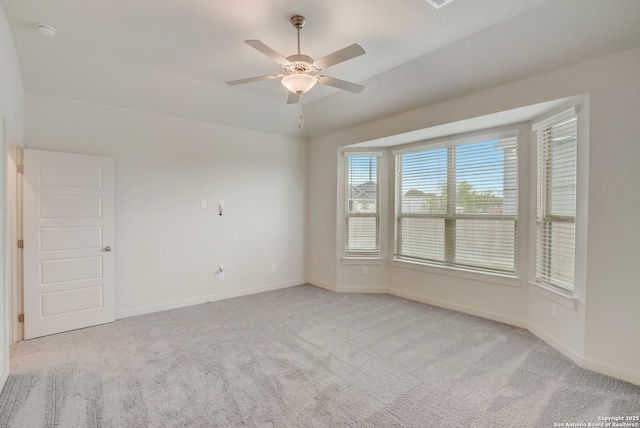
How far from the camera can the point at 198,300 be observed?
4.56 m

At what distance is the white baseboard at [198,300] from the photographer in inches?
158

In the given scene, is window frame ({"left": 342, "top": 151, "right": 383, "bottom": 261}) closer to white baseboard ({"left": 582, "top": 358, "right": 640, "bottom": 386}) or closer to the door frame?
white baseboard ({"left": 582, "top": 358, "right": 640, "bottom": 386})

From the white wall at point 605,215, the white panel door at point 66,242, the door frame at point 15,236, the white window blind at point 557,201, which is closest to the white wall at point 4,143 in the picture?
the door frame at point 15,236

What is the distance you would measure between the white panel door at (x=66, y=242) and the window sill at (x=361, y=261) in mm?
3353

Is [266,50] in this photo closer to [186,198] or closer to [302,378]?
[302,378]

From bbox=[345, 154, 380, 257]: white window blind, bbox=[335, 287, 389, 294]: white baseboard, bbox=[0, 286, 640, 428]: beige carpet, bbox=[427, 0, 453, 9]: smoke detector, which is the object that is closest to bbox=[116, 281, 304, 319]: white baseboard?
bbox=[0, 286, 640, 428]: beige carpet

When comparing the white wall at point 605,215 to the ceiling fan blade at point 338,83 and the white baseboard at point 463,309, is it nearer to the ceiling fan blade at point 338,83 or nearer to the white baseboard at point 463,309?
the white baseboard at point 463,309

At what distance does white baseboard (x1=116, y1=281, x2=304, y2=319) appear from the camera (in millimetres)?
4005

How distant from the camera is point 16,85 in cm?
302

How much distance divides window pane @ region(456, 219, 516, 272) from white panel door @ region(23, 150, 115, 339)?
4632 millimetres

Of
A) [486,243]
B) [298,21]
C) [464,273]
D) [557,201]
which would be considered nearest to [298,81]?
[298,21]

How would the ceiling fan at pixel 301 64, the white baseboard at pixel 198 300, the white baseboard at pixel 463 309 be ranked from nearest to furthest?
the ceiling fan at pixel 301 64, the white baseboard at pixel 463 309, the white baseboard at pixel 198 300

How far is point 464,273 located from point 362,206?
1912 millimetres

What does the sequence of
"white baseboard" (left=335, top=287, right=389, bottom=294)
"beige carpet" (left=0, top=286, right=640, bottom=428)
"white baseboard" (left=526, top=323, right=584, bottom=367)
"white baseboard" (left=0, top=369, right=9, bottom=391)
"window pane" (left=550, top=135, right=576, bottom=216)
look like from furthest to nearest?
"white baseboard" (left=335, top=287, right=389, bottom=294) < "window pane" (left=550, top=135, right=576, bottom=216) < "white baseboard" (left=526, top=323, right=584, bottom=367) < "white baseboard" (left=0, top=369, right=9, bottom=391) < "beige carpet" (left=0, top=286, right=640, bottom=428)
